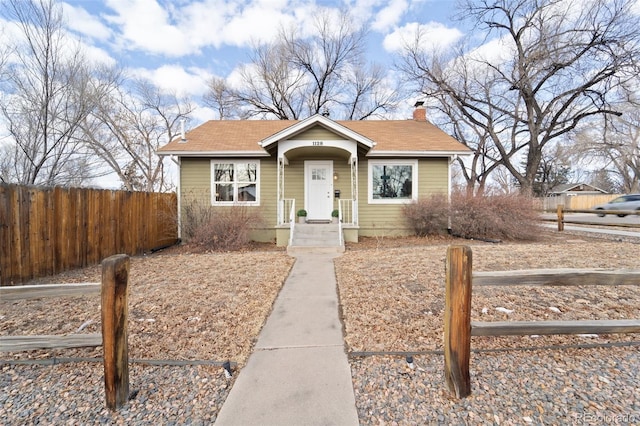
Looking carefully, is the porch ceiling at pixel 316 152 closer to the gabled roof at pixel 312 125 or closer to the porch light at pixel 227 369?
the gabled roof at pixel 312 125

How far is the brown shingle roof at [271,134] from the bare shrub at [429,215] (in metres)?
1.94

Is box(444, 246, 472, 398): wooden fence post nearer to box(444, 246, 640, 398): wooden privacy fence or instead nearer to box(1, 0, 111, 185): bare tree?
box(444, 246, 640, 398): wooden privacy fence

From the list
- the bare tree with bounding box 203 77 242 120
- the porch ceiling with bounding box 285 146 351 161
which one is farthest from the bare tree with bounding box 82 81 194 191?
the porch ceiling with bounding box 285 146 351 161

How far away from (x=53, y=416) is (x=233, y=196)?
918cm

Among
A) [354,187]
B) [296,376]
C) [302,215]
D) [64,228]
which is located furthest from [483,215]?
[64,228]

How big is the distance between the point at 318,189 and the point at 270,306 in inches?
297

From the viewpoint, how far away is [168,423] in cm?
187

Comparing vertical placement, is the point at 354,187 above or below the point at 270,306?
above

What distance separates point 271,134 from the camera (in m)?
12.1

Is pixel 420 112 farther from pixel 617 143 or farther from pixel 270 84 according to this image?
pixel 617 143

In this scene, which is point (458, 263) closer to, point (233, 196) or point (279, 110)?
point (233, 196)

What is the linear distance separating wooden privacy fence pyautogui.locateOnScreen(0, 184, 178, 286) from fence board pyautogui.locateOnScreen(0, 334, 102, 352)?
13.0 ft

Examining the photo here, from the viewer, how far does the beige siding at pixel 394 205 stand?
1089 centimetres

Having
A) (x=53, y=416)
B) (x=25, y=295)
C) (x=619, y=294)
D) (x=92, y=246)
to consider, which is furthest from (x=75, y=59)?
(x=619, y=294)
